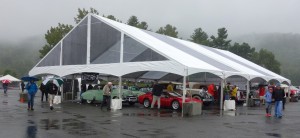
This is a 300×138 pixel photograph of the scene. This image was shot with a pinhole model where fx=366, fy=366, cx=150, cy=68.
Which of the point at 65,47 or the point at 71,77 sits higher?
the point at 65,47


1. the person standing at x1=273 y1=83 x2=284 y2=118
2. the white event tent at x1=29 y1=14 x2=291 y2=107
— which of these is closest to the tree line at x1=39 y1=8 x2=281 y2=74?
the white event tent at x1=29 y1=14 x2=291 y2=107

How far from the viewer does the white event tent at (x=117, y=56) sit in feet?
62.6

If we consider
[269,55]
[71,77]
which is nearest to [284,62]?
[269,55]

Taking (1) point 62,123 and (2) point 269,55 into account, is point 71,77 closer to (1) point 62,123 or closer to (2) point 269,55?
(1) point 62,123

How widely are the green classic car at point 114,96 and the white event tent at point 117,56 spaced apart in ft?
5.92

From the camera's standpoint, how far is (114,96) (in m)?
23.3

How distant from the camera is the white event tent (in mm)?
19078

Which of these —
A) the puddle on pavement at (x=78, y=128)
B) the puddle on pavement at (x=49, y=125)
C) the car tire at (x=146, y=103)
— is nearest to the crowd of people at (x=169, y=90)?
the car tire at (x=146, y=103)

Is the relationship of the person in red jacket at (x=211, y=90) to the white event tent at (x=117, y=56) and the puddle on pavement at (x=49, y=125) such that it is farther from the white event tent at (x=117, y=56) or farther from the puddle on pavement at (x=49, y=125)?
the puddle on pavement at (x=49, y=125)

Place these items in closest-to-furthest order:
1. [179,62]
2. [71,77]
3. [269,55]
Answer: [179,62]
[71,77]
[269,55]

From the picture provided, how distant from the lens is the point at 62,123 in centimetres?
1285

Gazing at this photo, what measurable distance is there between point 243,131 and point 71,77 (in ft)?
63.2

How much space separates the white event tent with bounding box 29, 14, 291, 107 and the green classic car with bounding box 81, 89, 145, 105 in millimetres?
1804

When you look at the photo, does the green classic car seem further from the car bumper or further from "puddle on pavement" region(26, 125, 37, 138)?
"puddle on pavement" region(26, 125, 37, 138)
